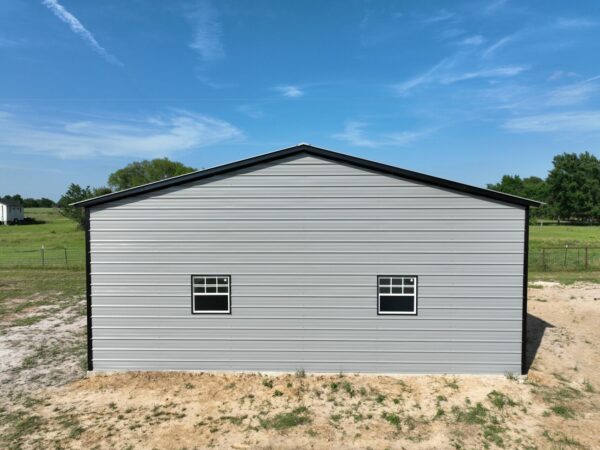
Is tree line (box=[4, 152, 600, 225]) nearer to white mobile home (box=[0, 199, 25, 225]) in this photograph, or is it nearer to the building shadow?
white mobile home (box=[0, 199, 25, 225])

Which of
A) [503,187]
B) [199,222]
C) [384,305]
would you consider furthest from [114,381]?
[503,187]

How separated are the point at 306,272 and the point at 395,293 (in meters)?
2.18

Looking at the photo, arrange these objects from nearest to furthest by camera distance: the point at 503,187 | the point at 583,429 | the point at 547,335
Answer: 1. the point at 583,429
2. the point at 547,335
3. the point at 503,187

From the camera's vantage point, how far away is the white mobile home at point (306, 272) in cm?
849

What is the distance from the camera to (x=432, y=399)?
7.54m

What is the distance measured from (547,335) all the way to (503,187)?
328 feet

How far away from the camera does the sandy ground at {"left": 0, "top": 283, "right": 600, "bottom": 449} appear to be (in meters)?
6.20

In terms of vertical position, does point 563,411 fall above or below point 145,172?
below

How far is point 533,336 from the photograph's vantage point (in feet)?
36.6

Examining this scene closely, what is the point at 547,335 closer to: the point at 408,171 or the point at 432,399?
the point at 432,399

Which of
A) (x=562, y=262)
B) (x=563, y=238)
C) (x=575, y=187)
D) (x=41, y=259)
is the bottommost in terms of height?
(x=41, y=259)

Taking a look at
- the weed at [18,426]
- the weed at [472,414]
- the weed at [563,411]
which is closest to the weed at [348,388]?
the weed at [472,414]

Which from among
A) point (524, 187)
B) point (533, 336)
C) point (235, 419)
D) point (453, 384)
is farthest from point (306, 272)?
point (524, 187)

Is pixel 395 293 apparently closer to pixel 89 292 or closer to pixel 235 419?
pixel 235 419
